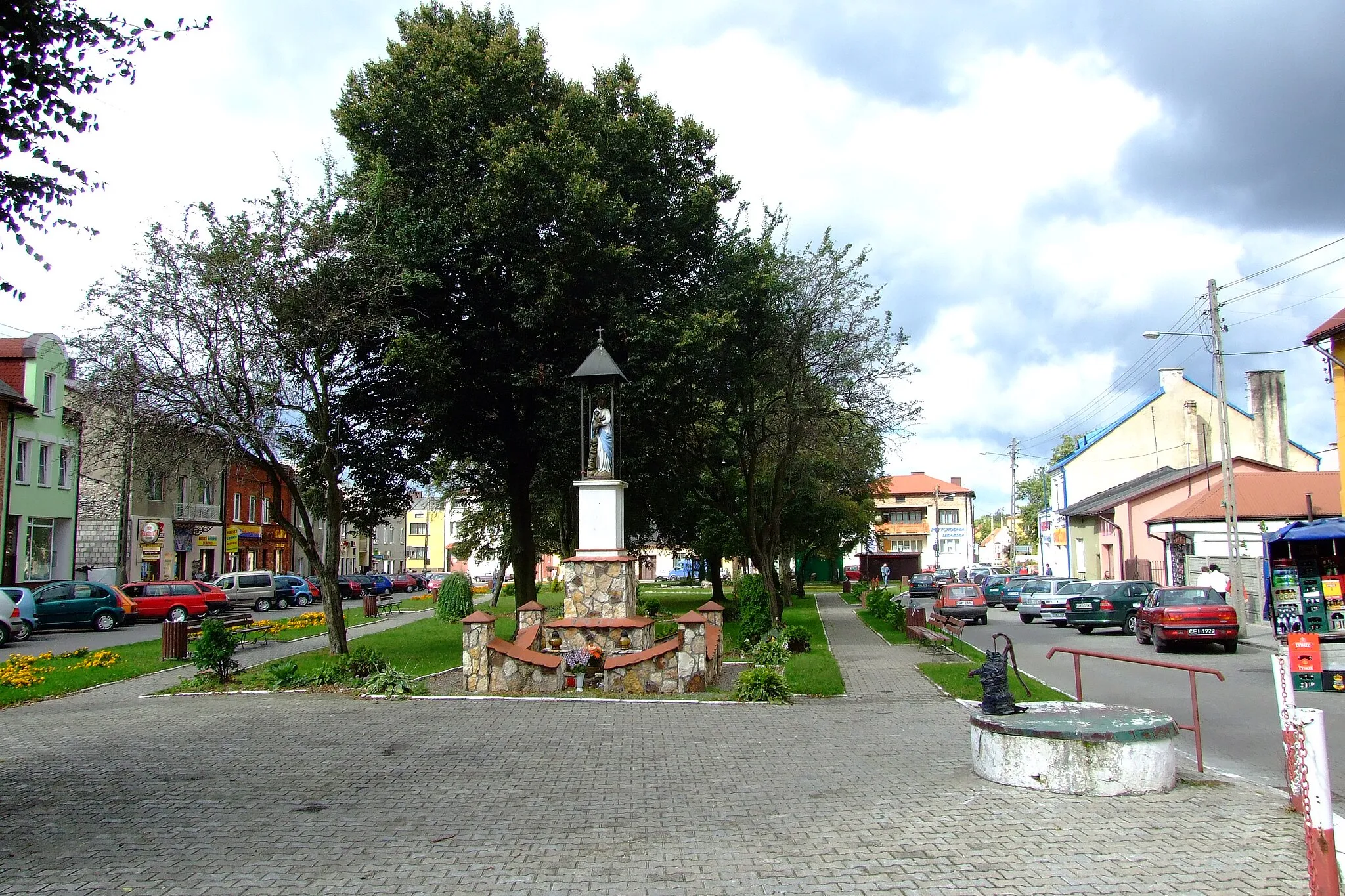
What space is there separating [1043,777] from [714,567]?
32390mm

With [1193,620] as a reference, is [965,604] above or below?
below

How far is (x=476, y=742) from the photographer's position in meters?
10.1

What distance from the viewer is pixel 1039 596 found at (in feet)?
119

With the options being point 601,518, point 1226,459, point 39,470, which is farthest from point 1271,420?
point 39,470

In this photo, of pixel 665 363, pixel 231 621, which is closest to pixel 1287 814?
pixel 665 363

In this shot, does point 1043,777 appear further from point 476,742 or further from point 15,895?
point 15,895

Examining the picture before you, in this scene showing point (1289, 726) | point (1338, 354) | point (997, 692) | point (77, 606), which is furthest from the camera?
point (77, 606)

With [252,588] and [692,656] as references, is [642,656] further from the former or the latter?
[252,588]

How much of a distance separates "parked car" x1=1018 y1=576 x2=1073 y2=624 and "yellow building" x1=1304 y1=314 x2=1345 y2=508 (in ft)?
42.1

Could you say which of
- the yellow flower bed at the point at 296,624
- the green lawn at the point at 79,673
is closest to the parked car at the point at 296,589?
the yellow flower bed at the point at 296,624

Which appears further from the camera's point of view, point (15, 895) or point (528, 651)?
point (528, 651)

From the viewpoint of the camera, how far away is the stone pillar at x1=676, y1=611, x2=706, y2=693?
1388 cm

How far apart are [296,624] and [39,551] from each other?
622 inches

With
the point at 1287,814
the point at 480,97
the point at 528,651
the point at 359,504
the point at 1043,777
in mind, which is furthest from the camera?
the point at 359,504
